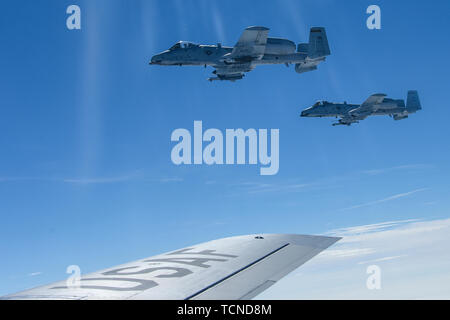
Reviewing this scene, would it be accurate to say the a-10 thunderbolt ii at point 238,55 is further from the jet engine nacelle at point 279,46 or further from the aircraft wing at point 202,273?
the aircraft wing at point 202,273

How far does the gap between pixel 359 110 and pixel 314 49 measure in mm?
15985

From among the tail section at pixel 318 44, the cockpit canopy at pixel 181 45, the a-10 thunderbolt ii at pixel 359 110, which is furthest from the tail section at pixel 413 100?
the cockpit canopy at pixel 181 45

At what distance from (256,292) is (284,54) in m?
43.6

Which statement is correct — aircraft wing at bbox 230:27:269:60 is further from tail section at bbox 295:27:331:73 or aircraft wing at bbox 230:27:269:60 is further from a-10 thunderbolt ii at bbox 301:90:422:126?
a-10 thunderbolt ii at bbox 301:90:422:126

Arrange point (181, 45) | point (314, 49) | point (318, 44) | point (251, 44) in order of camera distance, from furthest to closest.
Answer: point (318, 44) < point (314, 49) < point (181, 45) < point (251, 44)

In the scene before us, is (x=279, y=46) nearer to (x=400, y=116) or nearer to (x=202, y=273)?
(x=400, y=116)

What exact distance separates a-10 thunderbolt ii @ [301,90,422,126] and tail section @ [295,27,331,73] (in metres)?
13.3

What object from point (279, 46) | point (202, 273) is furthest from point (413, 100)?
point (202, 273)

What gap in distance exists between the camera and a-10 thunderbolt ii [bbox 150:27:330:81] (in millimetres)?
41375

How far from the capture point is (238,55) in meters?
42.3

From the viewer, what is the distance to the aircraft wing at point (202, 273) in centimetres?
754

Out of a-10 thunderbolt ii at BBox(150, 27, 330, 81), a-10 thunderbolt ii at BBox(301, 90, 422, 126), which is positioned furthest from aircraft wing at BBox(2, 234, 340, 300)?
a-10 thunderbolt ii at BBox(301, 90, 422, 126)
